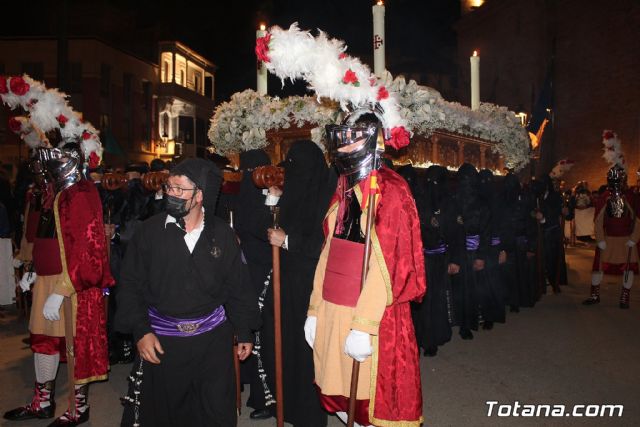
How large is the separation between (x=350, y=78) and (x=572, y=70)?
83.0ft

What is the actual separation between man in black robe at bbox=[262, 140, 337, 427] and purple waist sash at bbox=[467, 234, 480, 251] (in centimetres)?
396

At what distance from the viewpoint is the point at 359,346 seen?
294 cm

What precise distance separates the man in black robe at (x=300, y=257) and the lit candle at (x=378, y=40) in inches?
67.6

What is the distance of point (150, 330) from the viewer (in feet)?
10.1

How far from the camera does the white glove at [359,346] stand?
9.64ft

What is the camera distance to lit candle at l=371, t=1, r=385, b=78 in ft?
18.0

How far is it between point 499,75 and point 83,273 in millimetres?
27479

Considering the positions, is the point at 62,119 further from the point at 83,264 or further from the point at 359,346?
the point at 359,346

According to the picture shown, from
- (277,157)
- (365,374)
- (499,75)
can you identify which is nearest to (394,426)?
(365,374)

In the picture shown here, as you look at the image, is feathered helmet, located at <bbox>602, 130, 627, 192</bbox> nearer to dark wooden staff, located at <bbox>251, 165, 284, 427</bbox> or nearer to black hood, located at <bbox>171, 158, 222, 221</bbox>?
dark wooden staff, located at <bbox>251, 165, 284, 427</bbox>

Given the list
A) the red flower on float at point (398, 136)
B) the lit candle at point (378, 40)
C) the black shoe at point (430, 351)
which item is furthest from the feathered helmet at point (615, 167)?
the red flower on float at point (398, 136)

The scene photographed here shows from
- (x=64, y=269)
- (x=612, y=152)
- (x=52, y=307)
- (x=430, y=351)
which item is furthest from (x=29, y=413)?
(x=612, y=152)

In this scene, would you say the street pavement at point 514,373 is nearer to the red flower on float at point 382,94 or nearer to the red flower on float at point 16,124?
the red flower on float at point 16,124

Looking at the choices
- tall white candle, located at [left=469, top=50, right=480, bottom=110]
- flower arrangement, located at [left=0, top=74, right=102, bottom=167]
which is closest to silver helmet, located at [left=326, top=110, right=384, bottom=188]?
flower arrangement, located at [left=0, top=74, right=102, bottom=167]
